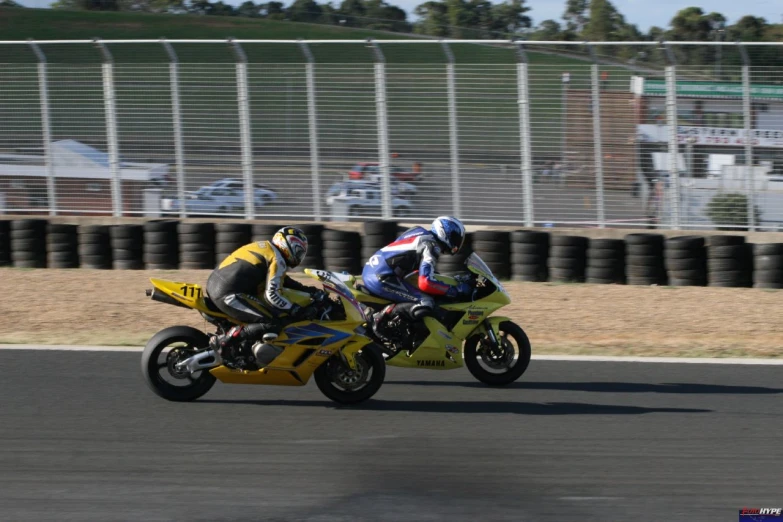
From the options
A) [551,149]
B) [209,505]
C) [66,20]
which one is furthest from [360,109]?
[66,20]

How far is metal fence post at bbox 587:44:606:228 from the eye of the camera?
14.6m

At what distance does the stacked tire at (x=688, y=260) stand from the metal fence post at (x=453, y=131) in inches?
152

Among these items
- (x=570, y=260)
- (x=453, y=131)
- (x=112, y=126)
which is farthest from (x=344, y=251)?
(x=112, y=126)

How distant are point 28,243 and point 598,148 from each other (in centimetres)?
876

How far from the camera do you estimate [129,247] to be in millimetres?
13680

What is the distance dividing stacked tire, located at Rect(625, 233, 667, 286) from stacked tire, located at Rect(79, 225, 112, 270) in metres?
7.39

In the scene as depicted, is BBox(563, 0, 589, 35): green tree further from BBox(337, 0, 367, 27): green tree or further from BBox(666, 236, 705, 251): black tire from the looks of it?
BBox(666, 236, 705, 251): black tire

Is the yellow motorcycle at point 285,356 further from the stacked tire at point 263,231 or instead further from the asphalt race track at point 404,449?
the stacked tire at point 263,231

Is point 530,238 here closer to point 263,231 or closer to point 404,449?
point 263,231

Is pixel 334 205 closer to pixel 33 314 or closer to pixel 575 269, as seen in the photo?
pixel 575 269

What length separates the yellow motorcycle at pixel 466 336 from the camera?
7.71 m

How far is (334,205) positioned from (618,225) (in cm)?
452

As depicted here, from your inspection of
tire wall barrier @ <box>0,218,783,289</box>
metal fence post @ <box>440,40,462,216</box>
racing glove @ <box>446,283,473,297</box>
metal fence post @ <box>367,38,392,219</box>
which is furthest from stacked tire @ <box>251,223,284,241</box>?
racing glove @ <box>446,283,473,297</box>

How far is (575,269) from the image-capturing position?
12.6 metres
